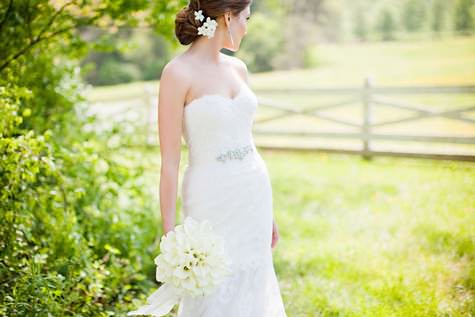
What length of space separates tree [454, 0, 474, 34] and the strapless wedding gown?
17301 millimetres

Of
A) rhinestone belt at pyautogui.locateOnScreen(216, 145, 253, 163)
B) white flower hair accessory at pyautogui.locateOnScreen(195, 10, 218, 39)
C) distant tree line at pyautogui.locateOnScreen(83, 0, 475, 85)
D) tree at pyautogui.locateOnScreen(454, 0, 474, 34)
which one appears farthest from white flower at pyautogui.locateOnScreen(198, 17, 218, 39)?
distant tree line at pyautogui.locateOnScreen(83, 0, 475, 85)

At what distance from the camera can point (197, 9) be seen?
2.75 m

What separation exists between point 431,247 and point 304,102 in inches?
593

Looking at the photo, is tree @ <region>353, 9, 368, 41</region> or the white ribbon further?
tree @ <region>353, 9, 368, 41</region>

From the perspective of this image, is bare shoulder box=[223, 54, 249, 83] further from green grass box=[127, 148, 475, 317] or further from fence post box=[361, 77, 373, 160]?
fence post box=[361, 77, 373, 160]

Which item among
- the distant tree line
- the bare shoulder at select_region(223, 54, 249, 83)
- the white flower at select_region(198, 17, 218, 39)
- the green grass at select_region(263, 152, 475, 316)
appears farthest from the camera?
the distant tree line

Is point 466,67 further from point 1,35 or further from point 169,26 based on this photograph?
point 1,35

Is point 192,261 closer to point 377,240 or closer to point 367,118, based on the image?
point 377,240

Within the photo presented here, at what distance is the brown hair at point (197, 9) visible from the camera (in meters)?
2.70

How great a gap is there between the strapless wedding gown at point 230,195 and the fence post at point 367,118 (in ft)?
25.1

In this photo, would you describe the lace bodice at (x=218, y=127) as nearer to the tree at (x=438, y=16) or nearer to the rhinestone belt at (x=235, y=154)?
the rhinestone belt at (x=235, y=154)

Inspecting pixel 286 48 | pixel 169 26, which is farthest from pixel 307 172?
pixel 286 48

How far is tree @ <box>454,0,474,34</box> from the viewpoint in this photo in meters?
18.0

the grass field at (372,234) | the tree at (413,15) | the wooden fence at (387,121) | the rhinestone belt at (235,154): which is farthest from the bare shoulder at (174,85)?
the tree at (413,15)
